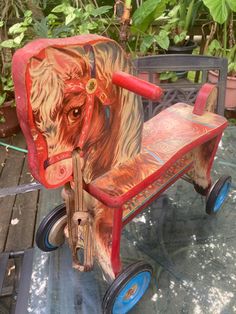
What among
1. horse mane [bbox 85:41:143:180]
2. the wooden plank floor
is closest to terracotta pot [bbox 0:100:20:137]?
the wooden plank floor

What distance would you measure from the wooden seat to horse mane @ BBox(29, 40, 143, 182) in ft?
0.07

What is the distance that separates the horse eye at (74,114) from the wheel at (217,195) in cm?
44

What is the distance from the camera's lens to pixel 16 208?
1364 mm

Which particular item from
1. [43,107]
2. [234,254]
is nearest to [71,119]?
[43,107]

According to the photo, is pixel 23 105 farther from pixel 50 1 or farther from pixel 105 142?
pixel 50 1

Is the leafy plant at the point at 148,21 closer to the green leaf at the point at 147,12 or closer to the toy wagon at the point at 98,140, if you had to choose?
the green leaf at the point at 147,12

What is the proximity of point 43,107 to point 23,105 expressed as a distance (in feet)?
0.08

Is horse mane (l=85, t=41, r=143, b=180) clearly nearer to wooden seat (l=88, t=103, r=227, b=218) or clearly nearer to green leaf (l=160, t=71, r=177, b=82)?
wooden seat (l=88, t=103, r=227, b=218)

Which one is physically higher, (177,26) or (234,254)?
(177,26)

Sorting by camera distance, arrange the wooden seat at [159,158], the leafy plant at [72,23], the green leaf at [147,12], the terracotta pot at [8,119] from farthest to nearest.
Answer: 1. the terracotta pot at [8,119]
2. the green leaf at [147,12]
3. the leafy plant at [72,23]
4. the wooden seat at [159,158]

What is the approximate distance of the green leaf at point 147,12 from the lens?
1.50 m

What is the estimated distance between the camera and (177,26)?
1.76m

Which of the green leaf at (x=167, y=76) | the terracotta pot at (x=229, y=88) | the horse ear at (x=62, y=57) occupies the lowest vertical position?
the terracotta pot at (x=229, y=88)

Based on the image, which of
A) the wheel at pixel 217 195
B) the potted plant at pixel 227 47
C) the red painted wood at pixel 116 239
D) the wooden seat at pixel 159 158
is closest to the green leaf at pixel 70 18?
the potted plant at pixel 227 47
